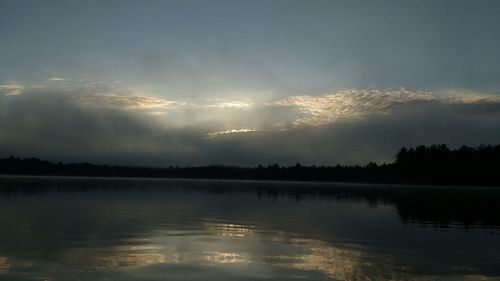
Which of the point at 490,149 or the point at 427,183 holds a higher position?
the point at 490,149

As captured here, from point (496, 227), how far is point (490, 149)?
16529 cm

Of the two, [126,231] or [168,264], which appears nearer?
[168,264]

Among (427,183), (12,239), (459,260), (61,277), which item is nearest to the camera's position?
(61,277)

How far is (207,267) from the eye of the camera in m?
16.5

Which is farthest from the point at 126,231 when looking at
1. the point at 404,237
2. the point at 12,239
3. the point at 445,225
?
the point at 445,225

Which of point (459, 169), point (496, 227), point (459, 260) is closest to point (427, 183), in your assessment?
point (459, 169)

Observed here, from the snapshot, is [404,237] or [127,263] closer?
[127,263]

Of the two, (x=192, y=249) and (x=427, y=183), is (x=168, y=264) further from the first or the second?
(x=427, y=183)

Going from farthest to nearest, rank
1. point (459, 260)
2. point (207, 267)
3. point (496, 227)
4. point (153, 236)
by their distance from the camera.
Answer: point (496, 227) → point (153, 236) → point (459, 260) → point (207, 267)

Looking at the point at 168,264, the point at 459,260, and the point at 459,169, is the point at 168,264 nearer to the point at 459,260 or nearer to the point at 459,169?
the point at 459,260

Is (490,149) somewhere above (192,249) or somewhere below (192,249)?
above

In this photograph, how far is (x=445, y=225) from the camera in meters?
34.7

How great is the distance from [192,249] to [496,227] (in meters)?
25.2

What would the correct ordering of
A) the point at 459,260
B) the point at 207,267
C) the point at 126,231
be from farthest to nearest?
the point at 126,231 < the point at 459,260 < the point at 207,267
